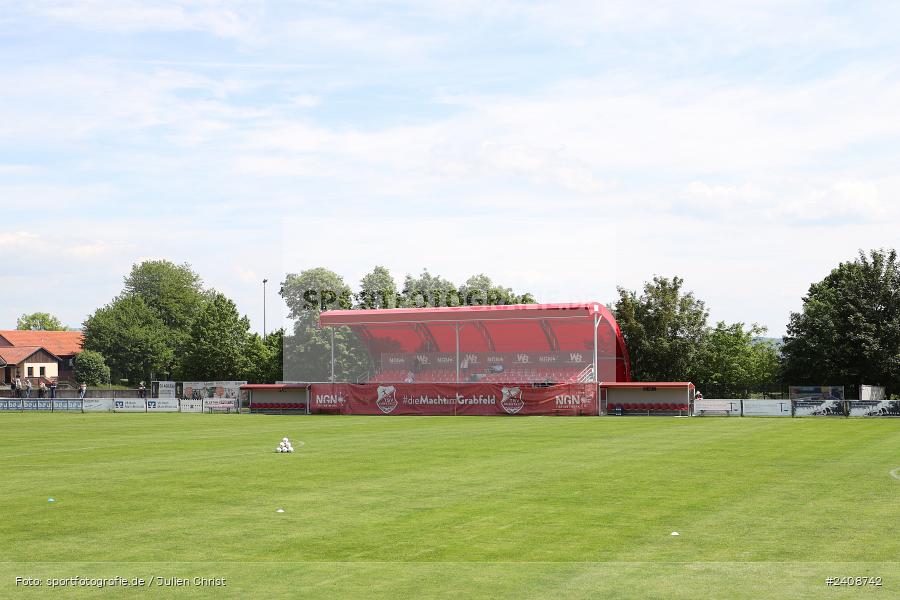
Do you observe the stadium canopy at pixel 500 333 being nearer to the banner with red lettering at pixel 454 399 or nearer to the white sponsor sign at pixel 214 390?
the banner with red lettering at pixel 454 399

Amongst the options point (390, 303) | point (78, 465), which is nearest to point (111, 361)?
point (390, 303)

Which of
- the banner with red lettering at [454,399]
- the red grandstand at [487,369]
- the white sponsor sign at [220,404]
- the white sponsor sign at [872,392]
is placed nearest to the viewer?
the banner with red lettering at [454,399]

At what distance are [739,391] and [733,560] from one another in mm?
63860

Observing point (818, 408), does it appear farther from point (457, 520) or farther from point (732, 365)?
point (457, 520)

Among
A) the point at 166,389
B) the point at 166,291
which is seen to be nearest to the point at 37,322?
the point at 166,291

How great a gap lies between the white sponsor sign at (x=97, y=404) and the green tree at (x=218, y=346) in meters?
32.0

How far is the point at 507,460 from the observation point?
1009 inches

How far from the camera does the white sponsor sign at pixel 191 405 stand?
215 ft

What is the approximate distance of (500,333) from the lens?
71375mm

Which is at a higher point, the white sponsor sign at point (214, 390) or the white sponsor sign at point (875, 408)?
the white sponsor sign at point (214, 390)

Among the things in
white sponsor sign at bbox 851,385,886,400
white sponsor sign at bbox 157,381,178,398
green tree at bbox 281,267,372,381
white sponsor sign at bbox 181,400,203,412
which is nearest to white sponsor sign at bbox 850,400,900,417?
white sponsor sign at bbox 851,385,886,400

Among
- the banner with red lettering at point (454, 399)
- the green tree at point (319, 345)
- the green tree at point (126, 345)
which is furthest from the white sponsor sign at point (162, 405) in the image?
the green tree at point (126, 345)

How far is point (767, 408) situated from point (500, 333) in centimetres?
2183

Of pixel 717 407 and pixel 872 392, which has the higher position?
pixel 872 392
